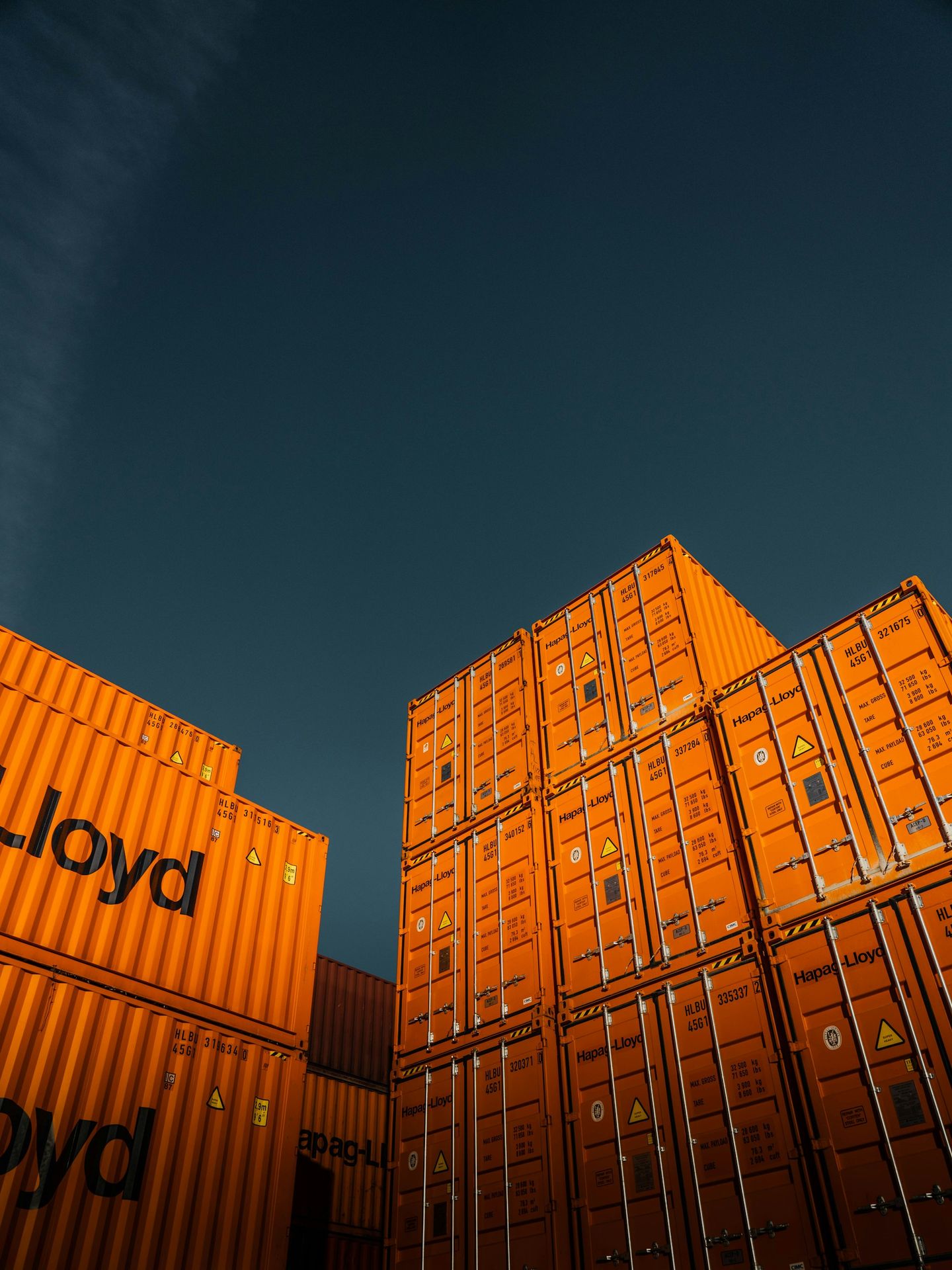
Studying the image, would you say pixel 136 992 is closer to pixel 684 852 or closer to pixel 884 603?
pixel 684 852

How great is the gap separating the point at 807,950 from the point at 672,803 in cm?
217

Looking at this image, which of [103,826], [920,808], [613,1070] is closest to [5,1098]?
[103,826]

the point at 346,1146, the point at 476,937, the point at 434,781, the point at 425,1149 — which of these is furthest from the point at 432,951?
the point at 346,1146

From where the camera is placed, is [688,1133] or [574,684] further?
[574,684]

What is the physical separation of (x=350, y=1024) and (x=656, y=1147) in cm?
1146

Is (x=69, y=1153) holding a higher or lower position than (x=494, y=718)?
lower

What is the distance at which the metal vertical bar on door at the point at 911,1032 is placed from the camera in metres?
6.36

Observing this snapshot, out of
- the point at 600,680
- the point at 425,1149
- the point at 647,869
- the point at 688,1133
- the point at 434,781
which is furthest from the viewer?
the point at 434,781

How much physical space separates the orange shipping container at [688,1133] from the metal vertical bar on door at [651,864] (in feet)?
1.01

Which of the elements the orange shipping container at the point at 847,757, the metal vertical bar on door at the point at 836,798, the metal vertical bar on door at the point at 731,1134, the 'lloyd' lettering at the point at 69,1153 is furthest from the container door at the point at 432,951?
the metal vertical bar on door at the point at 836,798

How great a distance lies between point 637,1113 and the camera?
8156mm

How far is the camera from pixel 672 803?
9602 mm

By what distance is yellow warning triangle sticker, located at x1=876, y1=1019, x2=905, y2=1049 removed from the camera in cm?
693

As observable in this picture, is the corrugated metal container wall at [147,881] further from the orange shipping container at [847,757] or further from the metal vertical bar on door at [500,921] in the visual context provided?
the orange shipping container at [847,757]
